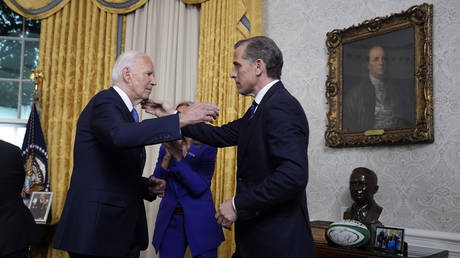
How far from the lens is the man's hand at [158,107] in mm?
2492

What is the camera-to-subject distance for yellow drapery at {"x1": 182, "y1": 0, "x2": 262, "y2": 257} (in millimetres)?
4289

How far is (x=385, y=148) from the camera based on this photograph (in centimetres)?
333

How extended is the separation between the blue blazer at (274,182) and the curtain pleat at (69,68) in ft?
10.9

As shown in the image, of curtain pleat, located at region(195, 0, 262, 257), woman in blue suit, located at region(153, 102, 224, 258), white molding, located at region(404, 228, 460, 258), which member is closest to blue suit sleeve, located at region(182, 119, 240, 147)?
woman in blue suit, located at region(153, 102, 224, 258)

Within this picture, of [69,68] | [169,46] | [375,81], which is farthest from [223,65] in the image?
[69,68]

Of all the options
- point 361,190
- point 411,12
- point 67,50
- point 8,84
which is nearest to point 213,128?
point 361,190

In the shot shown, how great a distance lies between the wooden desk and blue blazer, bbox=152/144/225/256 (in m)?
0.71

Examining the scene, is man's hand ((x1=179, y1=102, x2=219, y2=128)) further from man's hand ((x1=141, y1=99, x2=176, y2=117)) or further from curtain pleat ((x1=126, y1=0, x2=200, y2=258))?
curtain pleat ((x1=126, y1=0, x2=200, y2=258))

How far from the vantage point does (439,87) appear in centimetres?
304

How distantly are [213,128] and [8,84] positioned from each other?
12.2 ft

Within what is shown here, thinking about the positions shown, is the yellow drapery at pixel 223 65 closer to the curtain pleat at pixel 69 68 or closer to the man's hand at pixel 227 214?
the curtain pleat at pixel 69 68

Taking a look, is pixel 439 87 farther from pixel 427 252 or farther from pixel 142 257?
pixel 142 257

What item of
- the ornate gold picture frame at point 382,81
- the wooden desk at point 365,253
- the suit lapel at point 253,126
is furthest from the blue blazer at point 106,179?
the ornate gold picture frame at point 382,81

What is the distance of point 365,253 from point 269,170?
1226 millimetres
